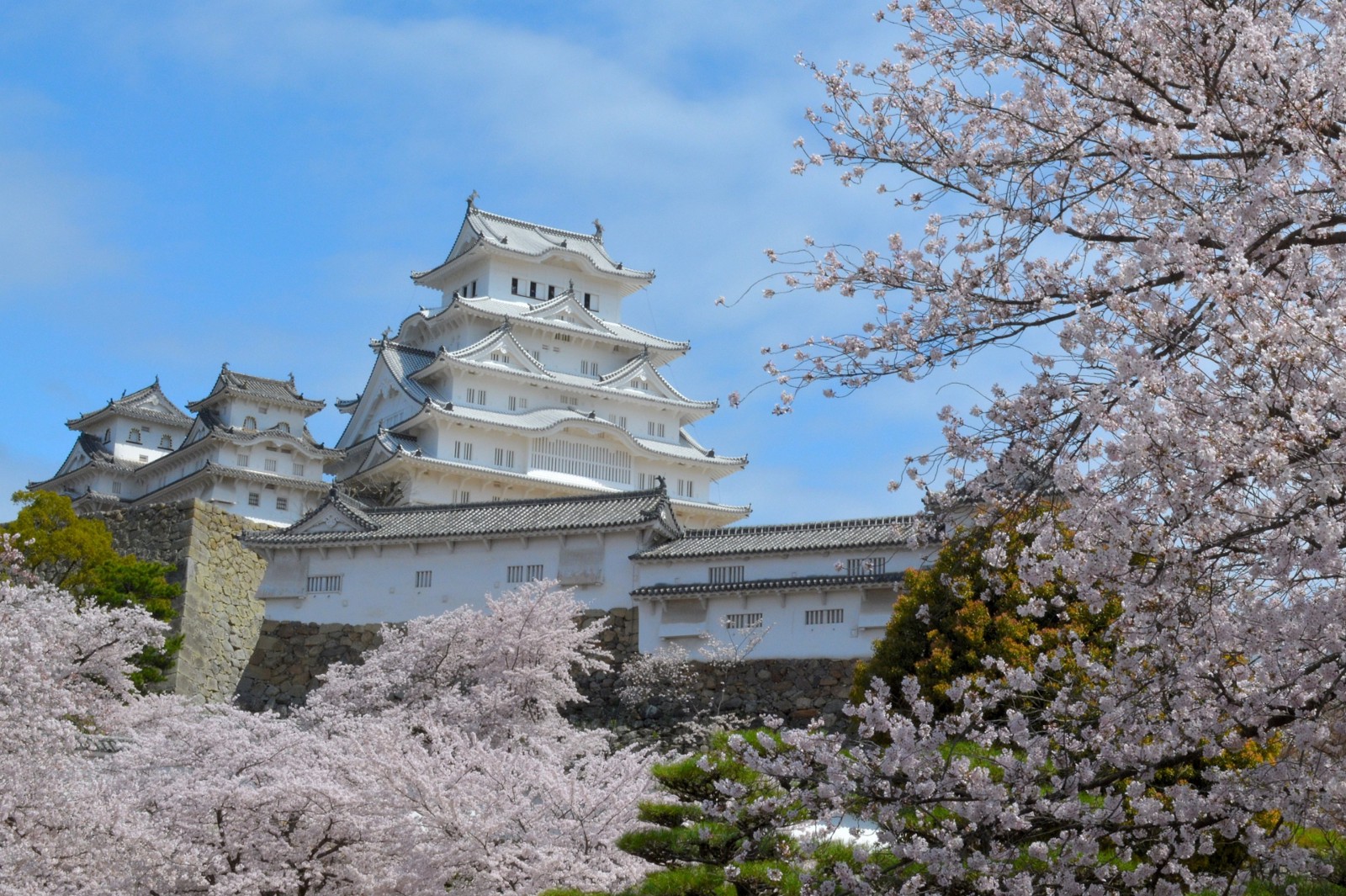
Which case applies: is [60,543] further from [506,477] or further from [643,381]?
[643,381]

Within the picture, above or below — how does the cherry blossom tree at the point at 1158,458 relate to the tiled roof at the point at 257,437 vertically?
below

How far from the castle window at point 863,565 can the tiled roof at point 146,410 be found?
29.5 meters

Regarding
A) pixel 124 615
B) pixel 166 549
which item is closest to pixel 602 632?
pixel 124 615

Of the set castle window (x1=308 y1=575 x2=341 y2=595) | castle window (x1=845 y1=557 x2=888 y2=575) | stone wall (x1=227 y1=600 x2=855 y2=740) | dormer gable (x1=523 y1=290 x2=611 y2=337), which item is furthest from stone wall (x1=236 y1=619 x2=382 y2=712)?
dormer gable (x1=523 y1=290 x2=611 y2=337)

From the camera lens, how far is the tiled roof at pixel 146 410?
43.9 metres

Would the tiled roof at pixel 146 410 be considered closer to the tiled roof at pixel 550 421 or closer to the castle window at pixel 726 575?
the tiled roof at pixel 550 421

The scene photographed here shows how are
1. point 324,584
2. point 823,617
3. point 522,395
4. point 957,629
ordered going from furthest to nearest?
point 522,395 < point 324,584 < point 823,617 < point 957,629

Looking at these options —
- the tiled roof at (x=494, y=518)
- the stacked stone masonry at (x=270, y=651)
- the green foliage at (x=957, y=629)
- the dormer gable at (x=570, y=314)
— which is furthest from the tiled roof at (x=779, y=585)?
the dormer gable at (x=570, y=314)

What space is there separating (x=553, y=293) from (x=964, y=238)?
33175 millimetres

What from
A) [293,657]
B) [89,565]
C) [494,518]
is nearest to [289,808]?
[494,518]

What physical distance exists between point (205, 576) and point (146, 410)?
55.7 ft

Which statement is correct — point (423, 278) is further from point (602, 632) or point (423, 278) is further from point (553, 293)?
point (602, 632)

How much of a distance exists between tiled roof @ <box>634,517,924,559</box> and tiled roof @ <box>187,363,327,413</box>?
19219 millimetres

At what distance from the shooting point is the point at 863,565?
21.0 meters
